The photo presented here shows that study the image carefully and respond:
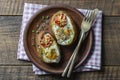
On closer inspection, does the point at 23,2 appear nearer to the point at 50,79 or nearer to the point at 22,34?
the point at 22,34

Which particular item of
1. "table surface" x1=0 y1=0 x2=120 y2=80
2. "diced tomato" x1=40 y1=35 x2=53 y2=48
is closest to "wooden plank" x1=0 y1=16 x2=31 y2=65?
"table surface" x1=0 y1=0 x2=120 y2=80

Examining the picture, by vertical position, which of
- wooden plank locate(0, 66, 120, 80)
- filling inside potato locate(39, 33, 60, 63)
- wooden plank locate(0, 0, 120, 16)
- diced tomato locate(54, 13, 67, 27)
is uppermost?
wooden plank locate(0, 0, 120, 16)

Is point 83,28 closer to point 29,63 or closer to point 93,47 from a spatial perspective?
point 93,47

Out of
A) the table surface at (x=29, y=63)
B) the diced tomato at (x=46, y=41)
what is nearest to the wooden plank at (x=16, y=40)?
the table surface at (x=29, y=63)

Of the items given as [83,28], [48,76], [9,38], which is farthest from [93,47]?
[9,38]

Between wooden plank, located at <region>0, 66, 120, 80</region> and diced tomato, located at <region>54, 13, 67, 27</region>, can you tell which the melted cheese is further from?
wooden plank, located at <region>0, 66, 120, 80</region>

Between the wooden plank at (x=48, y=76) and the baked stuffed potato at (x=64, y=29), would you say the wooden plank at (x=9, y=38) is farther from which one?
the baked stuffed potato at (x=64, y=29)
